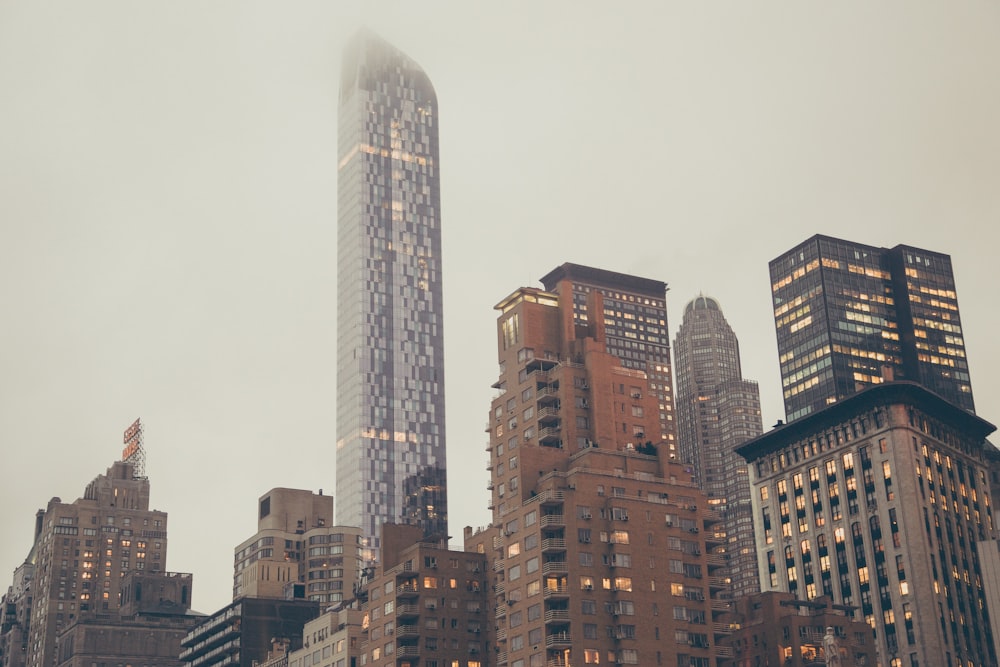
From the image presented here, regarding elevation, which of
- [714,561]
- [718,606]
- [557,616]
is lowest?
[557,616]

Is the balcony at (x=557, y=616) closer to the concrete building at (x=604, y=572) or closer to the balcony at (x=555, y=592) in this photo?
the concrete building at (x=604, y=572)

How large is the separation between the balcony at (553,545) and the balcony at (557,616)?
853cm

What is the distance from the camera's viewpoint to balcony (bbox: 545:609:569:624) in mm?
178625

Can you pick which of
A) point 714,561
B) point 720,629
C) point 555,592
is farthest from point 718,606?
point 555,592

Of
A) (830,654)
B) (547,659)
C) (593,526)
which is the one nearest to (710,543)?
(593,526)

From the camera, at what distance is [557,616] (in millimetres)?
179500

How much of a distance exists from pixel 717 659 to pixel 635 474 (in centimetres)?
2950

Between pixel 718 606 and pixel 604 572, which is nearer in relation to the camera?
pixel 604 572

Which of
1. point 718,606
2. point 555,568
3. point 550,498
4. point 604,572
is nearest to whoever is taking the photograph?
point 555,568

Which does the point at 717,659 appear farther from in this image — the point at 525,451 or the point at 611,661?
the point at 525,451

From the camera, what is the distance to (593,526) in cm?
18612

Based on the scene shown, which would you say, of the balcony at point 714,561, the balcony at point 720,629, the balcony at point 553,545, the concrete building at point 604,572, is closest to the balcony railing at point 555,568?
the concrete building at point 604,572

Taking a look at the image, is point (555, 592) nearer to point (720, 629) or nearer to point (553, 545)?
point (553, 545)

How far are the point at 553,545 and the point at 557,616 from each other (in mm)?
10049
